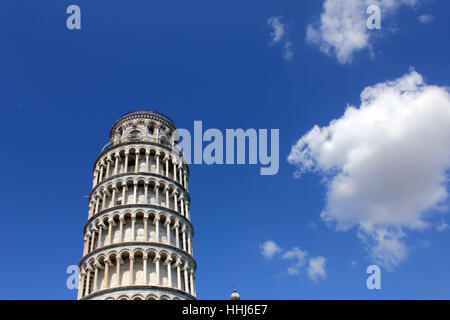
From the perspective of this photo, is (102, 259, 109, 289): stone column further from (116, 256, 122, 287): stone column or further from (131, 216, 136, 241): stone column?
(131, 216, 136, 241): stone column

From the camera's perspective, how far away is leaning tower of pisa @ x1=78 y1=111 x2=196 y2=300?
3528cm

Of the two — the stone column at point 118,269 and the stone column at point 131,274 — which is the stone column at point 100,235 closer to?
the stone column at point 118,269

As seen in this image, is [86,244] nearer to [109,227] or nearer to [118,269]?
[109,227]

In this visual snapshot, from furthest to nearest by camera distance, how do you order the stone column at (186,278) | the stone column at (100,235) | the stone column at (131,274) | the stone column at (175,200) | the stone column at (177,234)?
the stone column at (175,200) < the stone column at (177,234) < the stone column at (100,235) < the stone column at (186,278) < the stone column at (131,274)

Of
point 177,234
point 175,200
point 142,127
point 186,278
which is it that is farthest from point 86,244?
point 142,127

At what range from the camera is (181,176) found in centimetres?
4512

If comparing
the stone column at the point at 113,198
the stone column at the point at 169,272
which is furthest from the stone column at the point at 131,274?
the stone column at the point at 113,198

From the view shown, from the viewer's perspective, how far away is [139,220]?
128 feet

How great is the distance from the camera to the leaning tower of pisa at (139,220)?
35281 mm

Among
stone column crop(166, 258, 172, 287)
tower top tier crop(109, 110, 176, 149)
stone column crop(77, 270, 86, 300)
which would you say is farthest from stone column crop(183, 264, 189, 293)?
tower top tier crop(109, 110, 176, 149)

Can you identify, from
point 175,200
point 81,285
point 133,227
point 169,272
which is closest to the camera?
point 169,272
